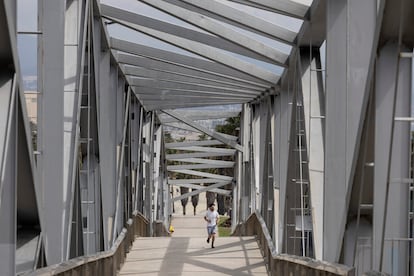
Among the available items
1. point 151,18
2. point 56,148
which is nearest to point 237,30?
point 151,18

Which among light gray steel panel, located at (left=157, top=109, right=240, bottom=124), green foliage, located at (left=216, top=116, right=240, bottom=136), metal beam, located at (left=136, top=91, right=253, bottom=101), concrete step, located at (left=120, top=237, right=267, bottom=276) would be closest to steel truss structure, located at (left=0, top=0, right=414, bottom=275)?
metal beam, located at (left=136, top=91, right=253, bottom=101)

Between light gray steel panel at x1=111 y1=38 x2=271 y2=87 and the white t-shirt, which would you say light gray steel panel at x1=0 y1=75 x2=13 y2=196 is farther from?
the white t-shirt

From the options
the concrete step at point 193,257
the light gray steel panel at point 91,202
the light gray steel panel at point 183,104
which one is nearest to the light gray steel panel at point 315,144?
the concrete step at point 193,257

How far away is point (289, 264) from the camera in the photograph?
47.2ft

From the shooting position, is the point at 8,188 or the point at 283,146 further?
the point at 283,146

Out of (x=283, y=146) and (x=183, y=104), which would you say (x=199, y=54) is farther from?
(x=183, y=104)

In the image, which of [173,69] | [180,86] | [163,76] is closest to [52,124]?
[173,69]

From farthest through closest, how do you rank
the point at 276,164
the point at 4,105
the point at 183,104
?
the point at 183,104 → the point at 276,164 → the point at 4,105

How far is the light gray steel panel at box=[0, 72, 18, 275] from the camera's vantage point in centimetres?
838

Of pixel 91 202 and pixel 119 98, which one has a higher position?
pixel 119 98

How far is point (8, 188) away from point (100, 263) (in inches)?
249

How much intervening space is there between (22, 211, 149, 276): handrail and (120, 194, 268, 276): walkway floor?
1.01ft

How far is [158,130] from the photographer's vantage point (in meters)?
40.7

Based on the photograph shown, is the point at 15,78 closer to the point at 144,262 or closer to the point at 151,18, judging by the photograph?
the point at 151,18
